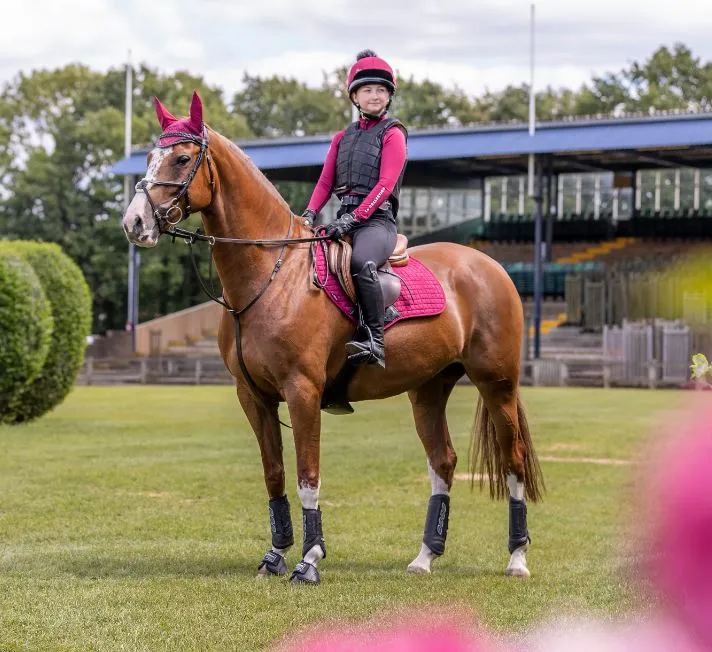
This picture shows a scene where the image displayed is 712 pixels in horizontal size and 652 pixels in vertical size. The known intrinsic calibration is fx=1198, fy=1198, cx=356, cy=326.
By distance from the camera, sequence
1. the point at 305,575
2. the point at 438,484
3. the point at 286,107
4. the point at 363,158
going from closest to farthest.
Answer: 1. the point at 305,575
2. the point at 363,158
3. the point at 438,484
4. the point at 286,107

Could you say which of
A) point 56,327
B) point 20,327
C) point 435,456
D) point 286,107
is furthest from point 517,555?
point 286,107

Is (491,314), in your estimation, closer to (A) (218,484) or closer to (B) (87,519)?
(B) (87,519)

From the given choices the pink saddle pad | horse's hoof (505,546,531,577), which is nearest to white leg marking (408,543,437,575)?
horse's hoof (505,546,531,577)

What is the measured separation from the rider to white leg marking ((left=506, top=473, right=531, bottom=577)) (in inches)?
52.2

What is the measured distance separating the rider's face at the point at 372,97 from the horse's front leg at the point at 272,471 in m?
1.75

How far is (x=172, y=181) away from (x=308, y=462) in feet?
5.63

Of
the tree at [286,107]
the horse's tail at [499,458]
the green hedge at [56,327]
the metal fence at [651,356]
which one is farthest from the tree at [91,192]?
the horse's tail at [499,458]

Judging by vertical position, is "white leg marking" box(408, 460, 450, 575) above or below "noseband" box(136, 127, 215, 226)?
below

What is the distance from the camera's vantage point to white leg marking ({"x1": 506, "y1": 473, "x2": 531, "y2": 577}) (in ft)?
23.6

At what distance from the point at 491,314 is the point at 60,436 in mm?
10726

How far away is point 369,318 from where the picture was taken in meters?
6.77

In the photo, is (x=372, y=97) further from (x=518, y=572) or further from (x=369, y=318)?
(x=518, y=572)

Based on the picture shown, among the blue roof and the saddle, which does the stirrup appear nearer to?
the saddle

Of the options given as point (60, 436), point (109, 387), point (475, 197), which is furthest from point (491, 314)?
point (475, 197)
